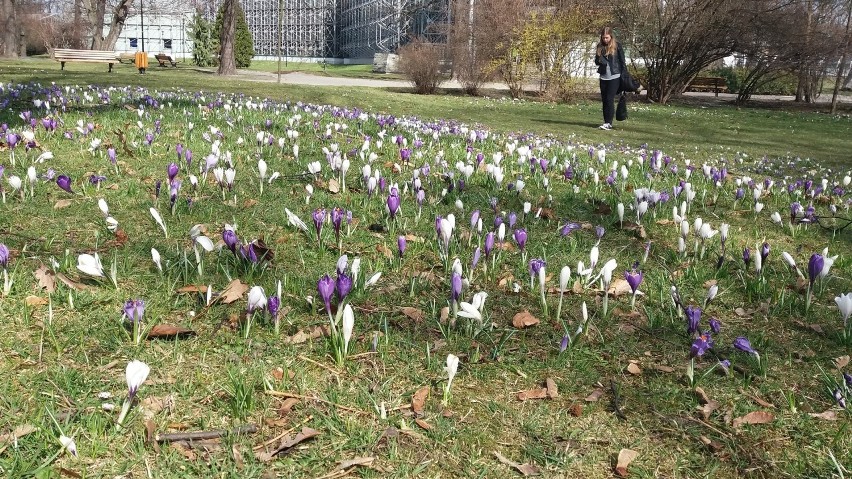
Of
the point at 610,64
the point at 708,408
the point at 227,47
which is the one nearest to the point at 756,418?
the point at 708,408

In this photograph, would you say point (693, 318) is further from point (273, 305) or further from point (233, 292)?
point (233, 292)

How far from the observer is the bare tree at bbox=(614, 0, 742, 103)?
943 inches

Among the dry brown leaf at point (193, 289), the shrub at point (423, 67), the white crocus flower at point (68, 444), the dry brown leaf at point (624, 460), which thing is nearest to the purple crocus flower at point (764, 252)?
the dry brown leaf at point (624, 460)

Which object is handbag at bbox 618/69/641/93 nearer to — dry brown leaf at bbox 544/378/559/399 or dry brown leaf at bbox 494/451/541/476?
dry brown leaf at bbox 544/378/559/399

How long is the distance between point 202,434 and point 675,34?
27.3 m

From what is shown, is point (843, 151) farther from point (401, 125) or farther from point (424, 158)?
point (424, 158)

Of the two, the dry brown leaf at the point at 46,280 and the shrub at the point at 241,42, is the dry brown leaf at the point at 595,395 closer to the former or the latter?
the dry brown leaf at the point at 46,280

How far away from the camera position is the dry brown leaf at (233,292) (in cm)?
252

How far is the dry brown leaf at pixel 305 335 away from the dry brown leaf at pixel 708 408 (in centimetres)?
135

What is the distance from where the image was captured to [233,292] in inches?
101

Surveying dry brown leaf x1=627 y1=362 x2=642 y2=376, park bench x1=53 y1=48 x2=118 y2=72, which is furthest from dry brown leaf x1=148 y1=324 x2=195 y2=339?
park bench x1=53 y1=48 x2=118 y2=72

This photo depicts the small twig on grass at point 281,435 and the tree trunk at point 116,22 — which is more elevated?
the tree trunk at point 116,22

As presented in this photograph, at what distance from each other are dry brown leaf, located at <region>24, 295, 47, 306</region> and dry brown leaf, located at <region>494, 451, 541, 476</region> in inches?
73.4

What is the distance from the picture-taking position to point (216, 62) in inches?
1796
